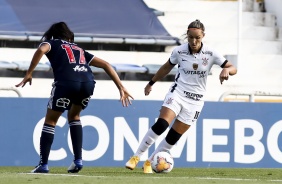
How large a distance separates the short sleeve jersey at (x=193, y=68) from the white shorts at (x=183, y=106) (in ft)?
0.20

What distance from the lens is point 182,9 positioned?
21.9 m

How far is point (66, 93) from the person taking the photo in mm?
10750

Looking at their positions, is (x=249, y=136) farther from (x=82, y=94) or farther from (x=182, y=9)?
(x=182, y=9)

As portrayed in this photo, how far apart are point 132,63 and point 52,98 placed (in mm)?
9504

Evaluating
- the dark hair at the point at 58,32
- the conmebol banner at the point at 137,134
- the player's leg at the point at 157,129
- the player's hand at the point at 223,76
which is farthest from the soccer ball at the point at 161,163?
the conmebol banner at the point at 137,134

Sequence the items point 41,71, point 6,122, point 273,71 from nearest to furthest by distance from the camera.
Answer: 1. point 6,122
2. point 41,71
3. point 273,71

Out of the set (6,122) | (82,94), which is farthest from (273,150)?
(82,94)

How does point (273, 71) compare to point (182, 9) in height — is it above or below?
below

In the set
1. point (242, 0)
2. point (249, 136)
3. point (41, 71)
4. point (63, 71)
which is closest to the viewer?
point (63, 71)

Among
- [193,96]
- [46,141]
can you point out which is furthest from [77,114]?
[193,96]

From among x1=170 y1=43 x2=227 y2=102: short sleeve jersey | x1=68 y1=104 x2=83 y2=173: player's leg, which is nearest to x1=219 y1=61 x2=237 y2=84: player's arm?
x1=170 y1=43 x2=227 y2=102: short sleeve jersey

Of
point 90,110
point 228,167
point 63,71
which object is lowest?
point 228,167

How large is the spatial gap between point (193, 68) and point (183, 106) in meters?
0.48

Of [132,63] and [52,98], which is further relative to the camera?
[132,63]
